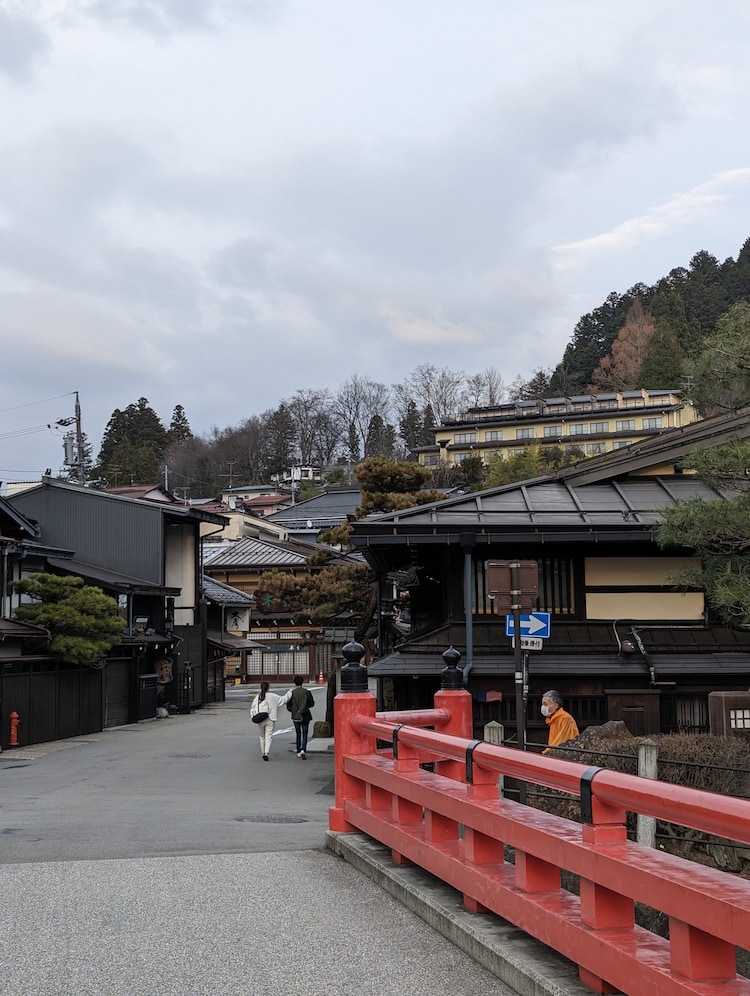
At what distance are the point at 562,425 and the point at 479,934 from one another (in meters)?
88.2

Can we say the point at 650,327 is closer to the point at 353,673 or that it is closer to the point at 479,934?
the point at 353,673

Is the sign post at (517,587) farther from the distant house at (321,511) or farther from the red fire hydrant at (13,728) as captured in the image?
the distant house at (321,511)

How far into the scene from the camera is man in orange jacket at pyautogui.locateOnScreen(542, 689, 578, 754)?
12008 mm

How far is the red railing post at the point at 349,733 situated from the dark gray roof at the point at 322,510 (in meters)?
72.4

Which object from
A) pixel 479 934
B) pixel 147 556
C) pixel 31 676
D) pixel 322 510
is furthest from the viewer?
pixel 322 510

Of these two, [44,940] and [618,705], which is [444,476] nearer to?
[618,705]

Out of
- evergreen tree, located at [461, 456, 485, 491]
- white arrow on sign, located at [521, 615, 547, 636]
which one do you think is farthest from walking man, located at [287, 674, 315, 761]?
evergreen tree, located at [461, 456, 485, 491]

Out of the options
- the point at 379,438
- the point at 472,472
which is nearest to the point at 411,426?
the point at 379,438

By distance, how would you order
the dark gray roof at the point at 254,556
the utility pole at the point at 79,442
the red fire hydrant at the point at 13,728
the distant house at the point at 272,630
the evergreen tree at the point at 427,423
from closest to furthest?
the red fire hydrant at the point at 13,728, the utility pole at the point at 79,442, the dark gray roof at the point at 254,556, the distant house at the point at 272,630, the evergreen tree at the point at 427,423

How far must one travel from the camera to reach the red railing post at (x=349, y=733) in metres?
9.74

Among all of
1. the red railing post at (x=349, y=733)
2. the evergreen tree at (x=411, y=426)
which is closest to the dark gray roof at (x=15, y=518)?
the red railing post at (x=349, y=733)

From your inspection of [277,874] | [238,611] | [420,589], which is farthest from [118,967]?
[238,611]

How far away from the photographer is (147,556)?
135 ft

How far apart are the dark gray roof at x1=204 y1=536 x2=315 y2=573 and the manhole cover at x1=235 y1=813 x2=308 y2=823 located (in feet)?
144
